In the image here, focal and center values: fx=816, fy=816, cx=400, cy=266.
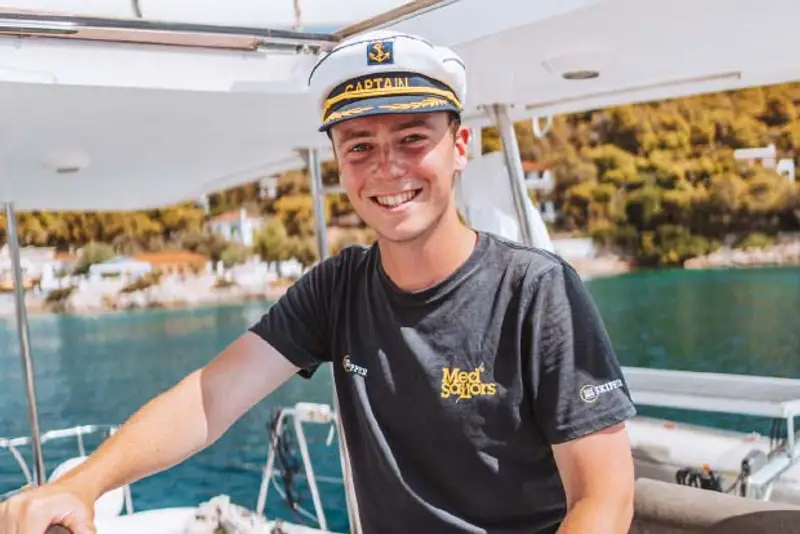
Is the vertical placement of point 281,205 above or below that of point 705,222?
above

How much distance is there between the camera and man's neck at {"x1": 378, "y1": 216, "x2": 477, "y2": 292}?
0.88 metres

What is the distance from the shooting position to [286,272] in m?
23.6

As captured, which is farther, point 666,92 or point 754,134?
point 754,134

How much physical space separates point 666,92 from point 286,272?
22040 millimetres

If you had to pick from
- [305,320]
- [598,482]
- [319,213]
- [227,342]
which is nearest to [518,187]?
[319,213]

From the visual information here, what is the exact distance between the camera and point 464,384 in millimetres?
847

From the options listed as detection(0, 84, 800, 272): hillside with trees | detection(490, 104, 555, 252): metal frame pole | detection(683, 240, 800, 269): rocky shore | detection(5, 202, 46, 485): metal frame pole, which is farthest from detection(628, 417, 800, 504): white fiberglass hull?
detection(683, 240, 800, 269): rocky shore

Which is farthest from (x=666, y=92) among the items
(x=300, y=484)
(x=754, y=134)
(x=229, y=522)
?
(x=754, y=134)

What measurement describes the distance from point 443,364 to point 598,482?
195mm

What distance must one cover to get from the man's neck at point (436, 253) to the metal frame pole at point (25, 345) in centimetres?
140

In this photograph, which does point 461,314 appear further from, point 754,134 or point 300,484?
point 754,134

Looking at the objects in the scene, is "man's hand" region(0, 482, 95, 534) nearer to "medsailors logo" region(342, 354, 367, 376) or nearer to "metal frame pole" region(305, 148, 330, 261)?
"medsailors logo" region(342, 354, 367, 376)

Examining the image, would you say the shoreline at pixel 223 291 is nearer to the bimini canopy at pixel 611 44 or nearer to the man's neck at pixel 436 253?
the bimini canopy at pixel 611 44

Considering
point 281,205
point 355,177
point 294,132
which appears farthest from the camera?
point 281,205
